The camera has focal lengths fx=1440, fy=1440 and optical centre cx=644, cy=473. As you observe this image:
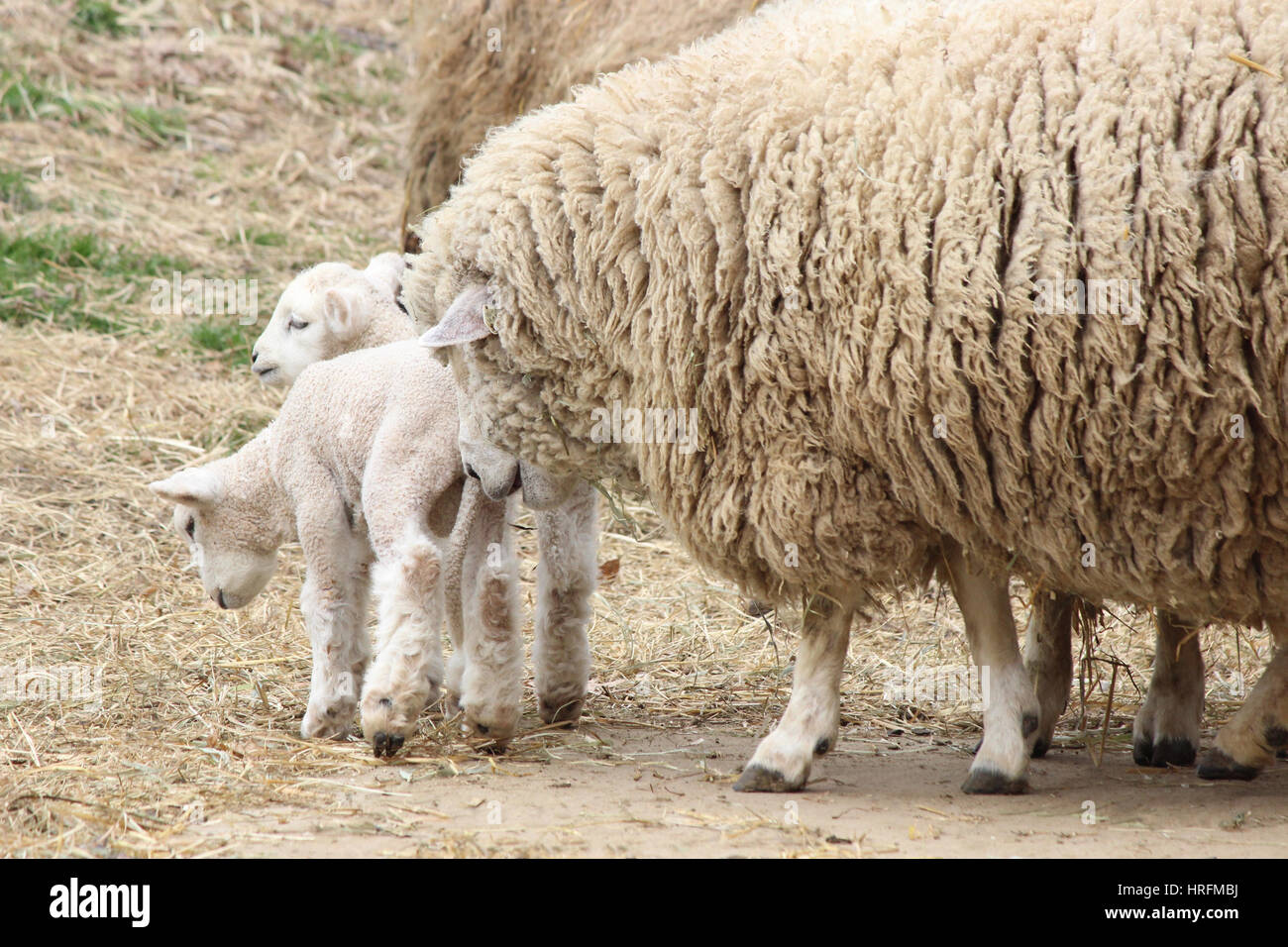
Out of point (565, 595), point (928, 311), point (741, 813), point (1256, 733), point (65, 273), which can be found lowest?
point (741, 813)

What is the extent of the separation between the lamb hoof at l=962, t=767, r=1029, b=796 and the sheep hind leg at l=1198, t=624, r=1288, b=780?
0.51m

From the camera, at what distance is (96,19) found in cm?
961

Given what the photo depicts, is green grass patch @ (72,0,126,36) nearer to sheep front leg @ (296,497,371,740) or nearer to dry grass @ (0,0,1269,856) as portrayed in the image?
dry grass @ (0,0,1269,856)

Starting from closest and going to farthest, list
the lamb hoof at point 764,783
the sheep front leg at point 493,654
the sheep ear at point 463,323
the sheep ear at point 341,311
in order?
the lamb hoof at point 764,783 → the sheep ear at point 463,323 → the sheep front leg at point 493,654 → the sheep ear at point 341,311

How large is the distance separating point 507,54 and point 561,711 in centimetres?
311

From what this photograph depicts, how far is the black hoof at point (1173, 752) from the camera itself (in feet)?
12.1

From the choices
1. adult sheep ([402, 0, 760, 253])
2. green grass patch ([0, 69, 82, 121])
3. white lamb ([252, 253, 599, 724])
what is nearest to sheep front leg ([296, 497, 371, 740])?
white lamb ([252, 253, 599, 724])

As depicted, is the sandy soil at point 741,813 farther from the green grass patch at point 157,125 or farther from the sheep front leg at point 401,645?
the green grass patch at point 157,125

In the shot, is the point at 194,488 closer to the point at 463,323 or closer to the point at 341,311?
the point at 341,311

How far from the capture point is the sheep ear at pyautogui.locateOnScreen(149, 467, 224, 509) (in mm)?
3945

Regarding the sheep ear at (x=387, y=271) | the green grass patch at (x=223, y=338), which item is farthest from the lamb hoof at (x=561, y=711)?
the green grass patch at (x=223, y=338)

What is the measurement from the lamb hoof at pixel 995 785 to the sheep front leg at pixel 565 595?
1.15m

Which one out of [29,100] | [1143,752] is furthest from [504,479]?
[29,100]

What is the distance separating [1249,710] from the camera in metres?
3.44
